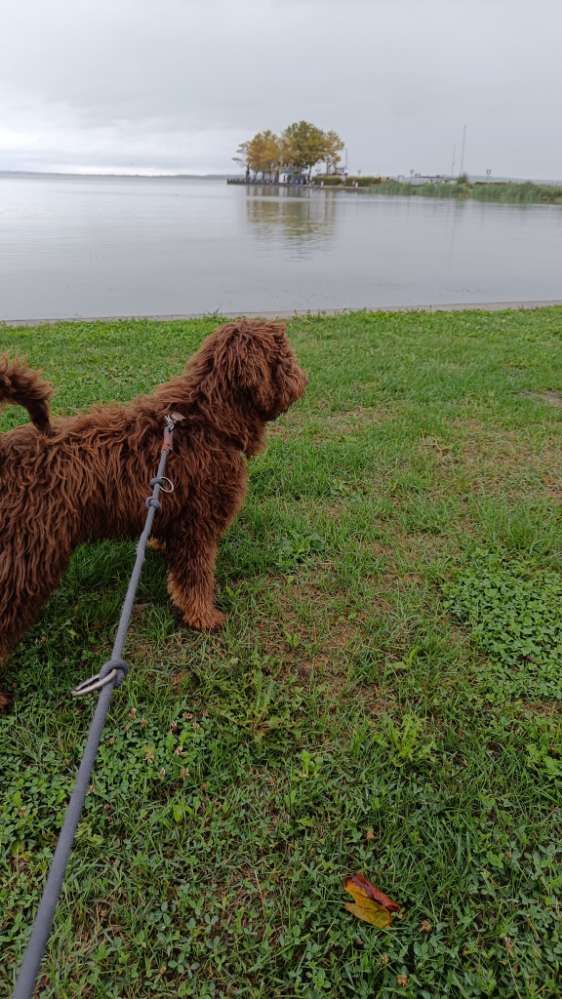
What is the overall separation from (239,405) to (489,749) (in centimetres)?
181

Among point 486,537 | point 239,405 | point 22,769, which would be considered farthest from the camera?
point 486,537

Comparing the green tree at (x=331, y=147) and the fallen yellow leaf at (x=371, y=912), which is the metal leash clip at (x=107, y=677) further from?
the green tree at (x=331, y=147)

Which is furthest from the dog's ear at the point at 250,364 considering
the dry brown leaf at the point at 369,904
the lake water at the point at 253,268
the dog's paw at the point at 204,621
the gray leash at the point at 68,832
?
the lake water at the point at 253,268

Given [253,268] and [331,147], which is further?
[331,147]

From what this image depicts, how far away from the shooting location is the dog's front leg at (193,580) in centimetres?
297

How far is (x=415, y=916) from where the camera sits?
190 cm

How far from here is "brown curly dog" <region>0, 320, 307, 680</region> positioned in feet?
7.88

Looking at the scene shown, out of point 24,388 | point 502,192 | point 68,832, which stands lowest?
point 68,832

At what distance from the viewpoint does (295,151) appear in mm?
97125

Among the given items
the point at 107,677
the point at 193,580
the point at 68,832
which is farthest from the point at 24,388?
the point at 68,832

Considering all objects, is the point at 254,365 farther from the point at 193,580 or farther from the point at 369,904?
the point at 369,904

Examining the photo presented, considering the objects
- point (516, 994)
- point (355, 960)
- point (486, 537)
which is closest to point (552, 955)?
point (516, 994)

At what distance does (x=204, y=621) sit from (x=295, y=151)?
359 ft

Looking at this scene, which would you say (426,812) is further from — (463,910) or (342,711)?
(342,711)
